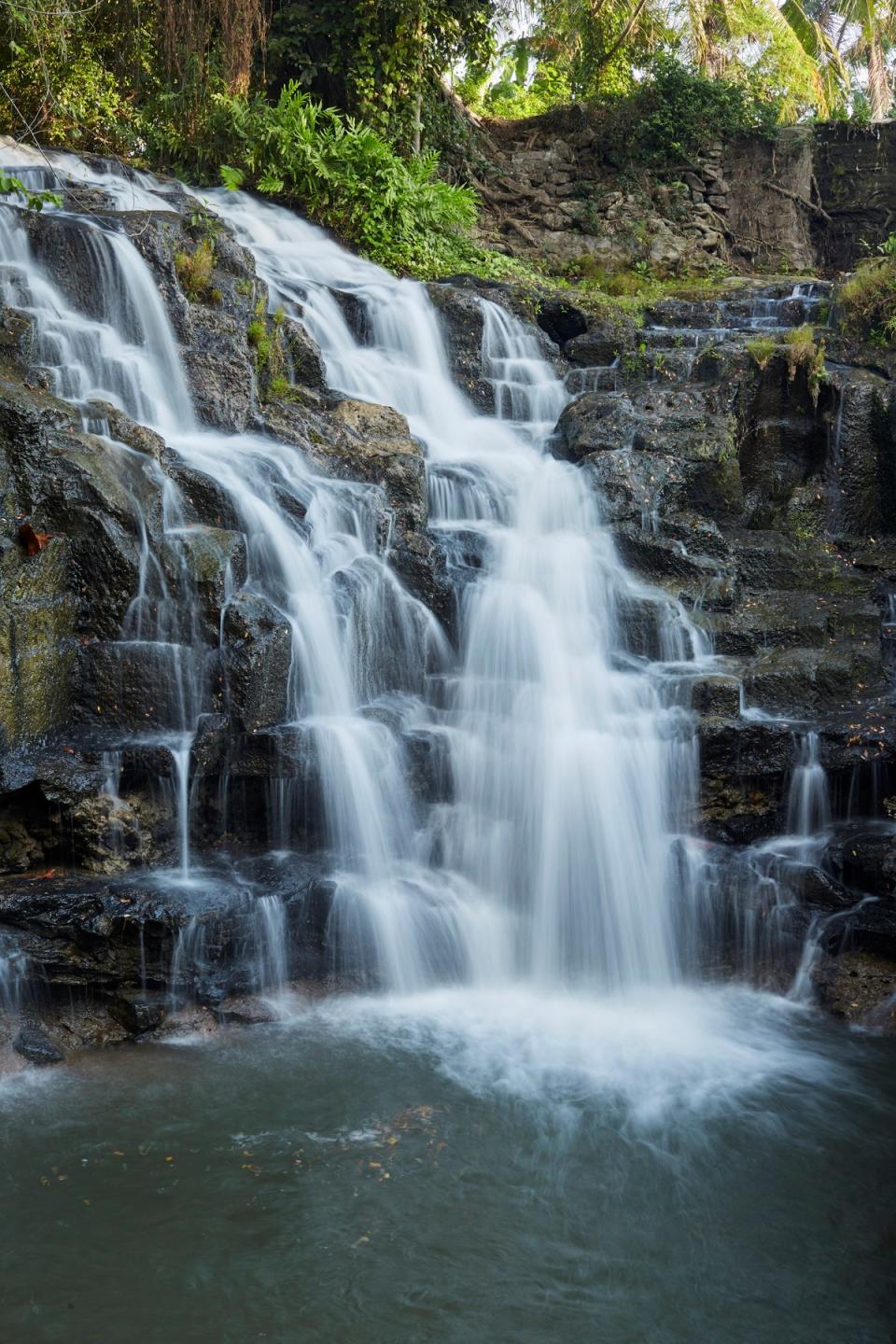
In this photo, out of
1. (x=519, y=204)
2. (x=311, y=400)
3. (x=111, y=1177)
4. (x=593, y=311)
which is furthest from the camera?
(x=519, y=204)

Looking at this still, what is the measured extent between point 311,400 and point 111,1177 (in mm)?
7558

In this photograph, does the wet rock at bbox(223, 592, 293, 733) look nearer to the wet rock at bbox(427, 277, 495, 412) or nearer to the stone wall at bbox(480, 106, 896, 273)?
the wet rock at bbox(427, 277, 495, 412)

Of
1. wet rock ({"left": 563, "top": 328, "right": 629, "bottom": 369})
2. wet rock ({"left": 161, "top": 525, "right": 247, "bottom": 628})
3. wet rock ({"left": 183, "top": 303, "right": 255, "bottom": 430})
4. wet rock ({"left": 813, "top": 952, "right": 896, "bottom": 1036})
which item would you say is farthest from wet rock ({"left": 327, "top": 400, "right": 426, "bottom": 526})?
wet rock ({"left": 813, "top": 952, "right": 896, "bottom": 1036})

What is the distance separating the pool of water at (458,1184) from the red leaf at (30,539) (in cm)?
315

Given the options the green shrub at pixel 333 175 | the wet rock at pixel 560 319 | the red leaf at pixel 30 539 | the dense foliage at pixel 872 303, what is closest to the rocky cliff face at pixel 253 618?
the red leaf at pixel 30 539

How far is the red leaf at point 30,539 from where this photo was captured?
6.73 metres

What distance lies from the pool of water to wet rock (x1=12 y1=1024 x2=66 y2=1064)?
0.41 ft

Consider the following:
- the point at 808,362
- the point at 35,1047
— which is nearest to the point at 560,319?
the point at 808,362

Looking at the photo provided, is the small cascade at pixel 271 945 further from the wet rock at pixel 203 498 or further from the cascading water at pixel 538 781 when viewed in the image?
the wet rock at pixel 203 498

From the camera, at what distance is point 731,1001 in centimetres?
659

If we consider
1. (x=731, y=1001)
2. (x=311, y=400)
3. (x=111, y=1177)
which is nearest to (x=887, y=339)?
(x=311, y=400)

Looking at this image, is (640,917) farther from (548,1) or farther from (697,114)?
(548,1)

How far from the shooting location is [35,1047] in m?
5.45

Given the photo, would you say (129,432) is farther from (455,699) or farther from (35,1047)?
(35,1047)
